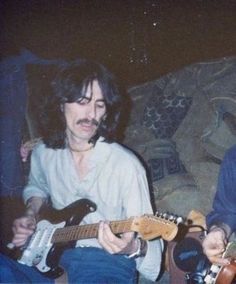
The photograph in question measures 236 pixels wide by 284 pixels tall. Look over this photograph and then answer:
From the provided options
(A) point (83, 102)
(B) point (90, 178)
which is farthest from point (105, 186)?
(A) point (83, 102)

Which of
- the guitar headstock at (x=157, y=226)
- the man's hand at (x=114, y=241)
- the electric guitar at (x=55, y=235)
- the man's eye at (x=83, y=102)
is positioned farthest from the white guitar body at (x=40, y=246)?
the man's eye at (x=83, y=102)

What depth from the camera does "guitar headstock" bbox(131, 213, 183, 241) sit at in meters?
1.15

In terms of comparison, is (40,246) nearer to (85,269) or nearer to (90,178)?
(85,269)

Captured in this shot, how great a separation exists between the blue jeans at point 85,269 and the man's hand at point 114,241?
1.5 inches

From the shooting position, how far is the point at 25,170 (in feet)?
4.50

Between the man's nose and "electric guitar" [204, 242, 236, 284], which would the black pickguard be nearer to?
the man's nose

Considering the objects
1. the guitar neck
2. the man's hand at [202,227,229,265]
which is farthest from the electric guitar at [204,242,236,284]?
the guitar neck

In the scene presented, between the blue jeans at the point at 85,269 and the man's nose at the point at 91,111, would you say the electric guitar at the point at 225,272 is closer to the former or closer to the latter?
the blue jeans at the point at 85,269

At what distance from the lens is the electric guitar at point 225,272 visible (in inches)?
44.5

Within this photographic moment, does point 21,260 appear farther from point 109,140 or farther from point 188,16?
point 188,16

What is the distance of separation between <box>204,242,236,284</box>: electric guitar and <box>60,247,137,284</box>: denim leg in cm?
23

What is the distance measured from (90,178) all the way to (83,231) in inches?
6.3

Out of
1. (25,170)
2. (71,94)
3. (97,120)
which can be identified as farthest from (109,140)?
(25,170)

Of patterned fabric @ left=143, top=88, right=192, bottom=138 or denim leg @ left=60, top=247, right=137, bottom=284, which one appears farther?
patterned fabric @ left=143, top=88, right=192, bottom=138
